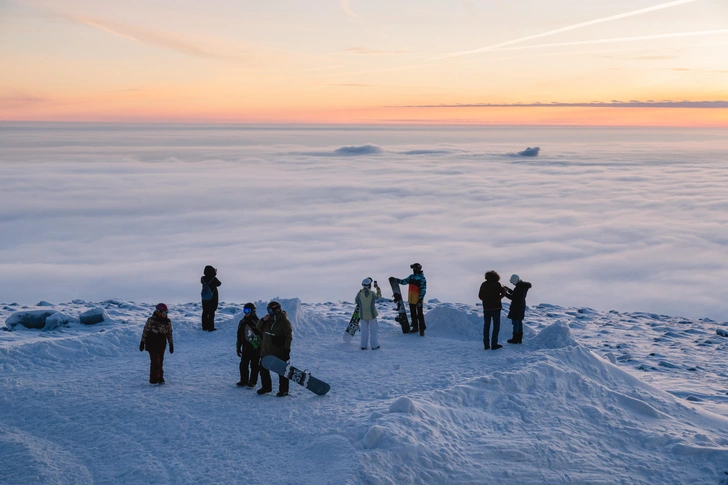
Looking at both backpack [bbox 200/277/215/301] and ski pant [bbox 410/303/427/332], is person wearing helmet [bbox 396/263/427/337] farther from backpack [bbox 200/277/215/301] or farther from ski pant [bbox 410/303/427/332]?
backpack [bbox 200/277/215/301]

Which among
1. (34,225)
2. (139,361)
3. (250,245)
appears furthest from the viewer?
(34,225)

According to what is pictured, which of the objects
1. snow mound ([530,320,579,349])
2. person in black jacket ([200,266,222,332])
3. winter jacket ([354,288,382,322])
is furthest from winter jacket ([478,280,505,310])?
person in black jacket ([200,266,222,332])

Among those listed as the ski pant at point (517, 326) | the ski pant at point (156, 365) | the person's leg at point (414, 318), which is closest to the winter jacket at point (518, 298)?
the ski pant at point (517, 326)

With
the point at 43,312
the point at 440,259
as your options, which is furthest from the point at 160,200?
the point at 43,312

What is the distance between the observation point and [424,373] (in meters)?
10.9

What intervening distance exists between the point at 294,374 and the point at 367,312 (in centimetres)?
322

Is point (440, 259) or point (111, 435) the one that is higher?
point (111, 435)

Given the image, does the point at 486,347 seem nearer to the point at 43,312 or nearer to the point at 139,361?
the point at 139,361

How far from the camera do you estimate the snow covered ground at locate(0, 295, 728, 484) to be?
7.38m

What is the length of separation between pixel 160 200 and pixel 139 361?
3574 inches

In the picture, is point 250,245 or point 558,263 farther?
point 250,245

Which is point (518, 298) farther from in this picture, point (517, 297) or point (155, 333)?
point (155, 333)

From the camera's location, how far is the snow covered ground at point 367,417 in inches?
290

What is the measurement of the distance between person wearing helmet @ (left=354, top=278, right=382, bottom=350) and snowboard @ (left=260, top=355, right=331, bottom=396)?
116 inches
